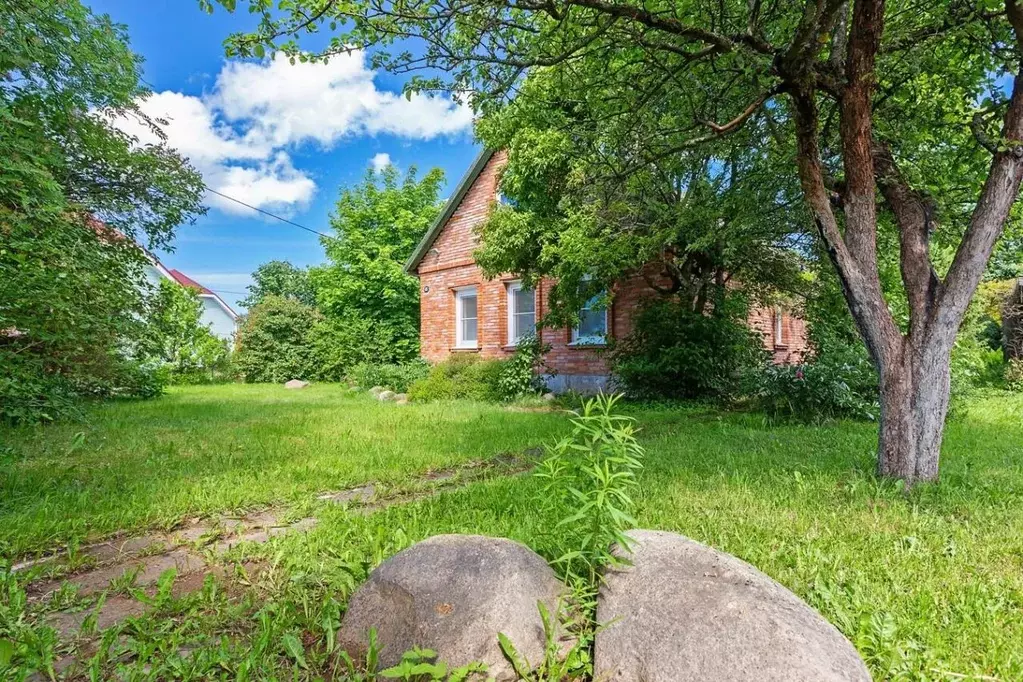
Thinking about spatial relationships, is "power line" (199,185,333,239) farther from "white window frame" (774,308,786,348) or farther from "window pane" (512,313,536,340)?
"white window frame" (774,308,786,348)

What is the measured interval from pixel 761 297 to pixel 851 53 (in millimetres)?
7042

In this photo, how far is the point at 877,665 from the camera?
2057 millimetres

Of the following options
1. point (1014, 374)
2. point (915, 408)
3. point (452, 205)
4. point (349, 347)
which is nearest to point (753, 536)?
point (915, 408)

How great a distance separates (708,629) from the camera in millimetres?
1847

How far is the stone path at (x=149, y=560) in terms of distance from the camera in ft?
8.44

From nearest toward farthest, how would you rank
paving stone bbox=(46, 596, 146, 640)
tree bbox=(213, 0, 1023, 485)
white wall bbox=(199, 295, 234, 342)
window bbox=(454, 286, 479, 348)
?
paving stone bbox=(46, 596, 146, 640) → tree bbox=(213, 0, 1023, 485) → window bbox=(454, 286, 479, 348) → white wall bbox=(199, 295, 234, 342)

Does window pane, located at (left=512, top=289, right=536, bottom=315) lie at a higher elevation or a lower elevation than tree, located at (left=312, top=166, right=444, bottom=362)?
lower

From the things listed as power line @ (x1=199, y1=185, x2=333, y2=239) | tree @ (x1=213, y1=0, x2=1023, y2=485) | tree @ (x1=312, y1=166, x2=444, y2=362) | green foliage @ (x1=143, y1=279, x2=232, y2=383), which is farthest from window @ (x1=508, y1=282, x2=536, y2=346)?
green foliage @ (x1=143, y1=279, x2=232, y2=383)

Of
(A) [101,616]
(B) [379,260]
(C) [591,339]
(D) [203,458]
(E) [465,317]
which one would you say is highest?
(B) [379,260]

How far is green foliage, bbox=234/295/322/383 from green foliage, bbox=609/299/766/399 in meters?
14.3

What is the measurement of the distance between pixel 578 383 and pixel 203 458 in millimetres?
8184

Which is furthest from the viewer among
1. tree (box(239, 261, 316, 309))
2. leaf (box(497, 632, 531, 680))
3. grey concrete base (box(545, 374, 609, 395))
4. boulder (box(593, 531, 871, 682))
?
tree (box(239, 261, 316, 309))

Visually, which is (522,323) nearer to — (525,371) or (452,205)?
(525,371)

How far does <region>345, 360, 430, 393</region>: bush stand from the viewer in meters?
15.2
